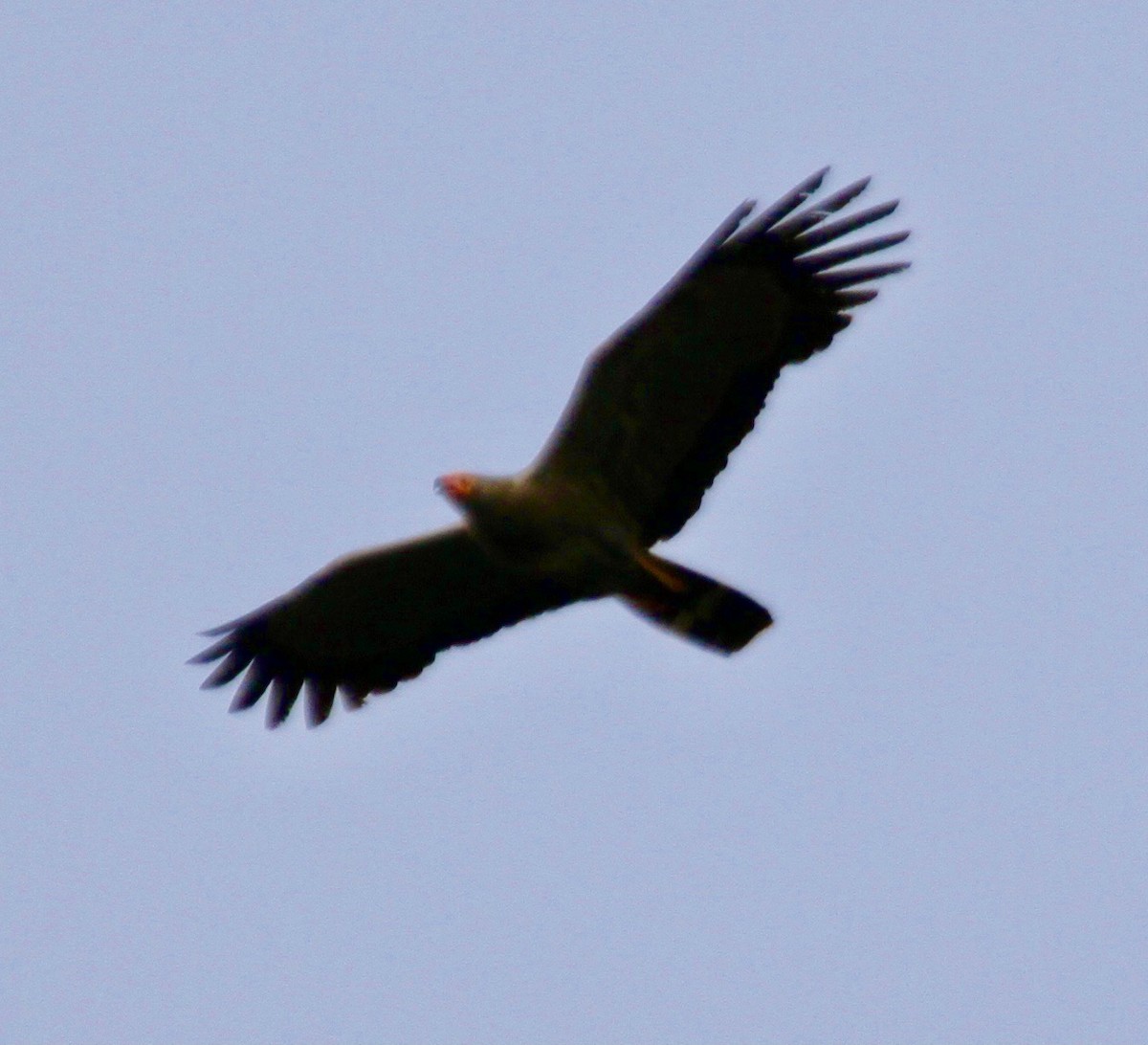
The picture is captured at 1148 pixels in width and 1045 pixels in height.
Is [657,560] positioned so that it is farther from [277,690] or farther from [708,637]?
[277,690]

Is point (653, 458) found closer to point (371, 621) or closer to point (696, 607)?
point (696, 607)

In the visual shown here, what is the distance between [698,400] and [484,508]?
119 centimetres

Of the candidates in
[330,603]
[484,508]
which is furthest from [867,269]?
[330,603]

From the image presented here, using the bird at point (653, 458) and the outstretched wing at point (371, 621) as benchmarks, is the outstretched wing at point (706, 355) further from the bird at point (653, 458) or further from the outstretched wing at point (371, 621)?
the outstretched wing at point (371, 621)

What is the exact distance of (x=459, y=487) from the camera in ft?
38.0

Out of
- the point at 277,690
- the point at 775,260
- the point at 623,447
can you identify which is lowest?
the point at 277,690

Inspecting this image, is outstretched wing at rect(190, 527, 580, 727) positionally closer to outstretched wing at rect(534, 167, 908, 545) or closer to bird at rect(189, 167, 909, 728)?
bird at rect(189, 167, 909, 728)

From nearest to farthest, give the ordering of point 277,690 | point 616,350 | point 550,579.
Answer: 1. point 616,350
2. point 550,579
3. point 277,690

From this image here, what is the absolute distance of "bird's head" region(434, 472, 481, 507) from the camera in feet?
38.0

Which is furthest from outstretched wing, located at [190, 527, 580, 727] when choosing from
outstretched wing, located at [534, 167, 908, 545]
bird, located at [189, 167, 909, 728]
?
outstretched wing, located at [534, 167, 908, 545]

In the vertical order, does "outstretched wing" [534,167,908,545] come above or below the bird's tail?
above

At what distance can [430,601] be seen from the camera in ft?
41.3

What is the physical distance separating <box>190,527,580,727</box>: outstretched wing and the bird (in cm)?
2

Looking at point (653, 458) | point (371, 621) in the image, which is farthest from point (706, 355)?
point (371, 621)
